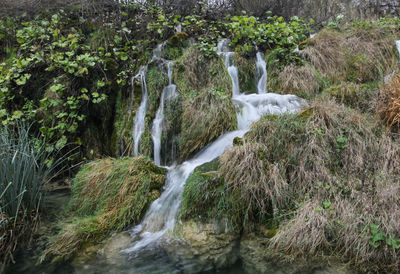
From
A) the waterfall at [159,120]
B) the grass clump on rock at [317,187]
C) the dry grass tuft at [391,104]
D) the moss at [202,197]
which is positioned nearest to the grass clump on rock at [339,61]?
the dry grass tuft at [391,104]

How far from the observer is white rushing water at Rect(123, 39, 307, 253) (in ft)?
11.2

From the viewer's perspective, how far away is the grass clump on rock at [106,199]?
3166 millimetres

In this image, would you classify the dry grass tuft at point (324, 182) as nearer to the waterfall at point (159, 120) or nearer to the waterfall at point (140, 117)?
the waterfall at point (159, 120)

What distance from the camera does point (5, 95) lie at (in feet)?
17.6

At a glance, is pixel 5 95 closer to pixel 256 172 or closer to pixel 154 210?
pixel 154 210

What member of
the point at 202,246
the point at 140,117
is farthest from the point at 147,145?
the point at 202,246

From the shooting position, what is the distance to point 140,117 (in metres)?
5.21

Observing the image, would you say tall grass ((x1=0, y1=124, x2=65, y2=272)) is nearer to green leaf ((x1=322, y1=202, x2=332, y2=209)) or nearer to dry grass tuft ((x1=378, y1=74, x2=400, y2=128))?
green leaf ((x1=322, y1=202, x2=332, y2=209))

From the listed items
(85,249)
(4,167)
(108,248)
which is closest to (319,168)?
(108,248)

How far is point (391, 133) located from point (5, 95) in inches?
267

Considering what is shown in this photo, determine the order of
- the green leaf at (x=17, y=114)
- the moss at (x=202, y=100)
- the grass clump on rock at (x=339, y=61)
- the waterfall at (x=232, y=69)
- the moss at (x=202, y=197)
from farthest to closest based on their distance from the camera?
the waterfall at (x=232, y=69) < the grass clump on rock at (x=339, y=61) < the green leaf at (x=17, y=114) < the moss at (x=202, y=100) < the moss at (x=202, y=197)

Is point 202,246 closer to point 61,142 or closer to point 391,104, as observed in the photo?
point 391,104

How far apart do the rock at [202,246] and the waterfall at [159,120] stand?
5.92 feet

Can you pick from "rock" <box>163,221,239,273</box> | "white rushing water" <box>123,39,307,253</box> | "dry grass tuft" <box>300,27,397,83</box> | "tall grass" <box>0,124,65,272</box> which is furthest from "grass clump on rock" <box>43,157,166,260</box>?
"dry grass tuft" <box>300,27,397,83</box>
